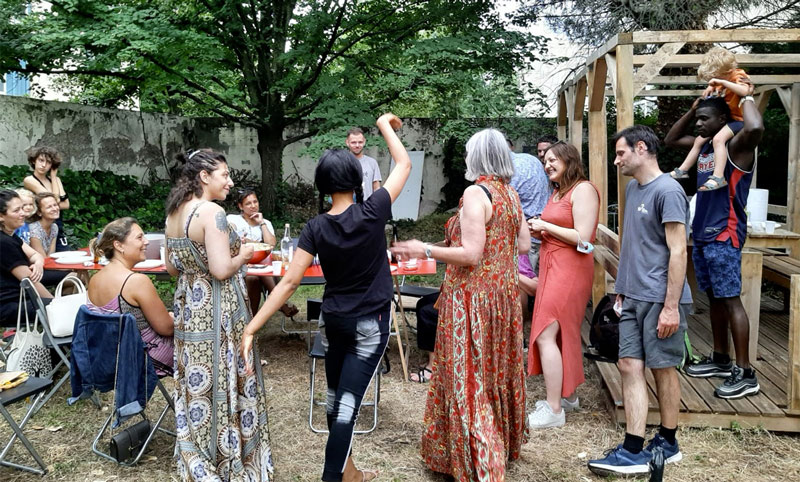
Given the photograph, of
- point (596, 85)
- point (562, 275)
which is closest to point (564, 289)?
point (562, 275)

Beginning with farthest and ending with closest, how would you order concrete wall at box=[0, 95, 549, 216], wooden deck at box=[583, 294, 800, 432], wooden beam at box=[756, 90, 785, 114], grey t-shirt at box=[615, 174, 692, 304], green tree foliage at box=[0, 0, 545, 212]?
concrete wall at box=[0, 95, 549, 216], green tree foliage at box=[0, 0, 545, 212], wooden beam at box=[756, 90, 785, 114], wooden deck at box=[583, 294, 800, 432], grey t-shirt at box=[615, 174, 692, 304]

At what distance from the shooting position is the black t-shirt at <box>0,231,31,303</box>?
4551mm

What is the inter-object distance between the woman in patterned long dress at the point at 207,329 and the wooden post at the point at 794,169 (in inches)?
238

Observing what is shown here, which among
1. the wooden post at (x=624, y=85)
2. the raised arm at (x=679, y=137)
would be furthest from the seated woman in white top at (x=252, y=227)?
the raised arm at (x=679, y=137)

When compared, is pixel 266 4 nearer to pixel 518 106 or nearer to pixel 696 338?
pixel 518 106

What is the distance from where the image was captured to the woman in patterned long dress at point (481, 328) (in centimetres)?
299

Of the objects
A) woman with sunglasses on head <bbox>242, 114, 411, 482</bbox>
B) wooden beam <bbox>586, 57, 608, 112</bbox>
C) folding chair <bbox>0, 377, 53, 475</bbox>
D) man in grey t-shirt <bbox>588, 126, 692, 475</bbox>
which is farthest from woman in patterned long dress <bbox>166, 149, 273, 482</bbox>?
wooden beam <bbox>586, 57, 608, 112</bbox>

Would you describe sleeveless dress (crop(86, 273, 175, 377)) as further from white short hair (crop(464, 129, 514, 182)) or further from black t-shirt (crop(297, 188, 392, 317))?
white short hair (crop(464, 129, 514, 182))

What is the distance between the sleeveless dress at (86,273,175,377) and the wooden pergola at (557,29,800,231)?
Answer: 295cm

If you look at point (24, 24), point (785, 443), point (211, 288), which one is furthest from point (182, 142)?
point (785, 443)

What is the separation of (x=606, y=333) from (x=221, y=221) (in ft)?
7.00

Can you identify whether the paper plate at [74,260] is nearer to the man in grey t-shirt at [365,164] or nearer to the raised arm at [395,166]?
the man in grey t-shirt at [365,164]

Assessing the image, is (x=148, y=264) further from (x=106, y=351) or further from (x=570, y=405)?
(x=570, y=405)

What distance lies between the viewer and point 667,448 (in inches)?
132
